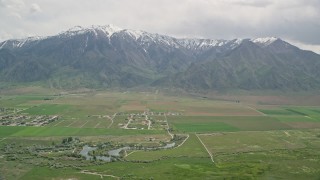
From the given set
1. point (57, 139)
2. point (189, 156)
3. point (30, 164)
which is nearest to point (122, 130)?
point (57, 139)

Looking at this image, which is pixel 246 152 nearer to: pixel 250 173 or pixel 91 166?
pixel 250 173

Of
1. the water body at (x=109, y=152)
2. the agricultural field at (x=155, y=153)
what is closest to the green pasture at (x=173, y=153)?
the agricultural field at (x=155, y=153)

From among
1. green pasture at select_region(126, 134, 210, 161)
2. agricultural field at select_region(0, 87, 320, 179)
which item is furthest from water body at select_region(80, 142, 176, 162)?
green pasture at select_region(126, 134, 210, 161)

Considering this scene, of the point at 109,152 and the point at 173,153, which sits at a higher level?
the point at 173,153

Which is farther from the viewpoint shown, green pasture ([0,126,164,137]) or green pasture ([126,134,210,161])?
green pasture ([0,126,164,137])

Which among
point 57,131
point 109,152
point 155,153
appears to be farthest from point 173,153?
point 57,131

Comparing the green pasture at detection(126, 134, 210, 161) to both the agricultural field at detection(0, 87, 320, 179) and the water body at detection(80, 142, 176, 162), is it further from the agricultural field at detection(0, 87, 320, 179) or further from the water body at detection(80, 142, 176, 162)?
the water body at detection(80, 142, 176, 162)

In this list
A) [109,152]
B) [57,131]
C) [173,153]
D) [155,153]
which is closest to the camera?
[173,153]

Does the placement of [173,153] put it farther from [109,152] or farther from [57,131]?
[57,131]

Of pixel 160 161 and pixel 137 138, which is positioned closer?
pixel 160 161

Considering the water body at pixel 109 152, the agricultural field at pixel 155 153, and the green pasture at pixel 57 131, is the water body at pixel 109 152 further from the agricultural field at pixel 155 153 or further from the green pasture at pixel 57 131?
the green pasture at pixel 57 131

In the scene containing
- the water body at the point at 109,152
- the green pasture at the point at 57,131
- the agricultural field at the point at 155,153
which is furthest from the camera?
the green pasture at the point at 57,131
